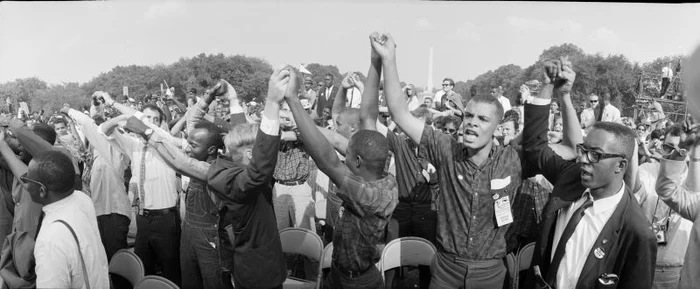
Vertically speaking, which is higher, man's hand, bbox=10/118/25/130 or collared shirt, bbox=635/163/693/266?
man's hand, bbox=10/118/25/130

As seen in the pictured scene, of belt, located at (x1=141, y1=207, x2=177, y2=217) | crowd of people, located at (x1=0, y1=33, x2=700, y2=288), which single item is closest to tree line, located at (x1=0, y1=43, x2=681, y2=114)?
belt, located at (x1=141, y1=207, x2=177, y2=217)

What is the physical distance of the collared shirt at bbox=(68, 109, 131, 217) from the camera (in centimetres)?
466

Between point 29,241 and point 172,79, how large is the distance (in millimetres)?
57790

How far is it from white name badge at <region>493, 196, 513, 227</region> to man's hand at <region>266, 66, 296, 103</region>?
4.83ft

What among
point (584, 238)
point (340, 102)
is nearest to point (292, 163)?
point (340, 102)

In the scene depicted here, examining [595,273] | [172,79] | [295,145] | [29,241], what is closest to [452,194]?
[595,273]

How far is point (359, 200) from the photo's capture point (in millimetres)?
2738

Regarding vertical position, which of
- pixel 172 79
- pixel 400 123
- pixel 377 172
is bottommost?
pixel 172 79

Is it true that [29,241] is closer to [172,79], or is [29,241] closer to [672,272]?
[672,272]

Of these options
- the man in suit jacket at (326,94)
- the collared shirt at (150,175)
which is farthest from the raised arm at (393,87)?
the man in suit jacket at (326,94)

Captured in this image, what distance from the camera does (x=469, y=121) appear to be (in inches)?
120

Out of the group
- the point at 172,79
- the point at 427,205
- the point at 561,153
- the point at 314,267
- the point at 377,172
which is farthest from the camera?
the point at 172,79

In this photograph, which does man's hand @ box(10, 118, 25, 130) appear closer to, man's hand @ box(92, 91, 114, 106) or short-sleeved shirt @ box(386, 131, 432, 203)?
man's hand @ box(92, 91, 114, 106)

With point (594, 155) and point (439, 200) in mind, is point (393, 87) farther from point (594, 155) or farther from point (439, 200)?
point (594, 155)
